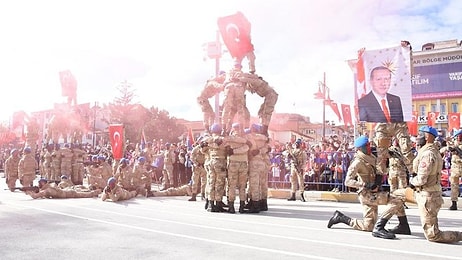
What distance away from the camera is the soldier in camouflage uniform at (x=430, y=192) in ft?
21.8

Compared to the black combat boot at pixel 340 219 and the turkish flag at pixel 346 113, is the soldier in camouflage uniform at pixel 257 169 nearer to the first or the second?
the black combat boot at pixel 340 219

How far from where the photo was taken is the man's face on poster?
934cm

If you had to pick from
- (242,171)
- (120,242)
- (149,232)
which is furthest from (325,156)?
(120,242)

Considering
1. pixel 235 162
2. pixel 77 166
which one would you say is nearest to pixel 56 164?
pixel 77 166

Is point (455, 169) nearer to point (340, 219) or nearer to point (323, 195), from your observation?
point (323, 195)

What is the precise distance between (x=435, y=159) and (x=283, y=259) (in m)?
3.21

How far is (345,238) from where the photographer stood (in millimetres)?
7066

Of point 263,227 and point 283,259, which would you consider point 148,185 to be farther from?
point 283,259

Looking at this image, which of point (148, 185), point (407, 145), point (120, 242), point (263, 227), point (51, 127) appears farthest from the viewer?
point (51, 127)

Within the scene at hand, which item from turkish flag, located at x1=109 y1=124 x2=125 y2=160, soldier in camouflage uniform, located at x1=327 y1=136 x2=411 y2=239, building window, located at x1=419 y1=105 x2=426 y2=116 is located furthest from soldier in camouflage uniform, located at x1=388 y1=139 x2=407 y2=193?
building window, located at x1=419 y1=105 x2=426 y2=116

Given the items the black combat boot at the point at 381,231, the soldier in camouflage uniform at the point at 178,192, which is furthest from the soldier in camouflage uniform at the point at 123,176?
the black combat boot at the point at 381,231

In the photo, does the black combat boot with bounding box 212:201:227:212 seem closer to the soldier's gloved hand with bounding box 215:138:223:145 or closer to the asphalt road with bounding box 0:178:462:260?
the asphalt road with bounding box 0:178:462:260

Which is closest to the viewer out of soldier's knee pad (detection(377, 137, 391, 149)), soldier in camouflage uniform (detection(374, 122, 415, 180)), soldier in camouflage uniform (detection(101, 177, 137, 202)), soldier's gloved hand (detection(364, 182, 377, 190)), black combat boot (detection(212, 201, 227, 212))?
soldier's gloved hand (detection(364, 182, 377, 190))

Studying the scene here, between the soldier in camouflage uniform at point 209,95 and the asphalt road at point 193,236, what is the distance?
4019 millimetres
